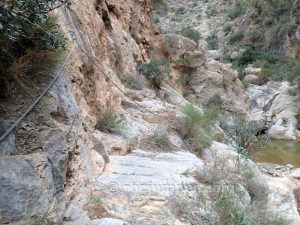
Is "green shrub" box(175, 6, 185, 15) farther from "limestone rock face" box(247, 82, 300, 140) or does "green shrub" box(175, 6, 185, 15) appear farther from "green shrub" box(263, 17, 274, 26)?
"limestone rock face" box(247, 82, 300, 140)

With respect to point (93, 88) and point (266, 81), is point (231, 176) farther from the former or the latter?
point (266, 81)

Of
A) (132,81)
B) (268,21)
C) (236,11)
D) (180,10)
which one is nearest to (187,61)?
(132,81)

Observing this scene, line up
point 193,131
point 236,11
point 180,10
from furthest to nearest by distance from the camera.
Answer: point 180,10
point 236,11
point 193,131

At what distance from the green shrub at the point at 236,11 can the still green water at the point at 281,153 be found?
965 inches

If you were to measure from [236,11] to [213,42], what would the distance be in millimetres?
4796

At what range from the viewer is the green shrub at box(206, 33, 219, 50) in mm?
40225

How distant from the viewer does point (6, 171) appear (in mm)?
2770

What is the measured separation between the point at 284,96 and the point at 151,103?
1987cm

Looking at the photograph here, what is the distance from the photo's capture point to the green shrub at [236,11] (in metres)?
42.7

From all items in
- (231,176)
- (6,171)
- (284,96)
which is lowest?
(284,96)

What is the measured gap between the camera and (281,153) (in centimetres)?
1862

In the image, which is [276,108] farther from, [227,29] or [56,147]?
[56,147]

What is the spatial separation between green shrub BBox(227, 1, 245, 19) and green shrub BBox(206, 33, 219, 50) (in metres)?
3.12

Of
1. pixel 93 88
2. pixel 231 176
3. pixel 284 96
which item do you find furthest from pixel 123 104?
pixel 284 96
